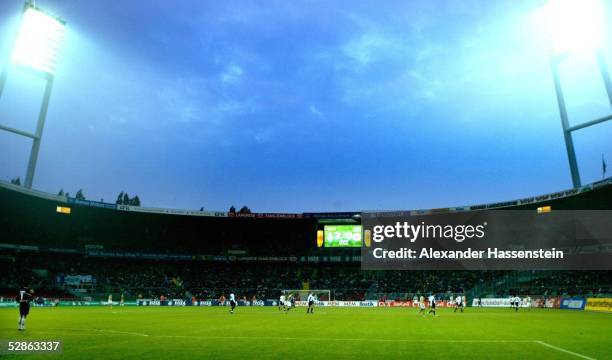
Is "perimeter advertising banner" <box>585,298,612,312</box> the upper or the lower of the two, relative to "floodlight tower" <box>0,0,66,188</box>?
lower

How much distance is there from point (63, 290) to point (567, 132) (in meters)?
68.2

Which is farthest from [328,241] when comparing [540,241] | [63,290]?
[63,290]

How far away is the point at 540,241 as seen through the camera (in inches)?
2896

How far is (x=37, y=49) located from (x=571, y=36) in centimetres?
5363

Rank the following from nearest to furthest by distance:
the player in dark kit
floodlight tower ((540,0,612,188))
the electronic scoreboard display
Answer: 1. the player in dark kit
2. floodlight tower ((540,0,612,188))
3. the electronic scoreboard display

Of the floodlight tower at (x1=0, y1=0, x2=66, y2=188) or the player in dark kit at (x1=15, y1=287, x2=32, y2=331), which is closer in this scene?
the player in dark kit at (x1=15, y1=287, x2=32, y2=331)

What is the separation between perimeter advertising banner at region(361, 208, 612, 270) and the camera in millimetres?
67562

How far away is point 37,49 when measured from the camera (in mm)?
52438

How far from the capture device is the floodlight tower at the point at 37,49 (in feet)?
169

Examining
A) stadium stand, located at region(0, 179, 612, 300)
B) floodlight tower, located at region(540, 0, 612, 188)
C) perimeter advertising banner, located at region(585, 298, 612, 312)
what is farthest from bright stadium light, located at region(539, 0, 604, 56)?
perimeter advertising banner, located at region(585, 298, 612, 312)

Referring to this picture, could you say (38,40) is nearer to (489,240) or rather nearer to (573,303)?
(573,303)

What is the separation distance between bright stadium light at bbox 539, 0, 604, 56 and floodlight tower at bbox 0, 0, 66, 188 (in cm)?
4988

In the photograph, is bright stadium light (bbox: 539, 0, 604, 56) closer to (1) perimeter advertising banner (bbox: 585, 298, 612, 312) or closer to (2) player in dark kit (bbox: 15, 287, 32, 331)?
(1) perimeter advertising banner (bbox: 585, 298, 612, 312)

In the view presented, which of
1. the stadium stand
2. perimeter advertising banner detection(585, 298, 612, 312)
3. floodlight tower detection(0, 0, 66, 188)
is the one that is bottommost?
perimeter advertising banner detection(585, 298, 612, 312)
